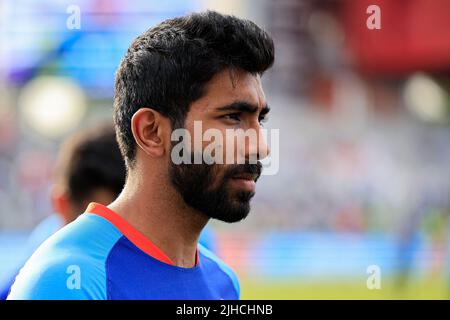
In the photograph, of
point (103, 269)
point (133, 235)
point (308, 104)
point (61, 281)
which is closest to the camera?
point (61, 281)

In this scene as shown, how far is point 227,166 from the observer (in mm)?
2631

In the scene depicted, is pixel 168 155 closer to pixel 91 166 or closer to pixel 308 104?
pixel 91 166

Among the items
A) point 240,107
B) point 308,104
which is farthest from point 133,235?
point 308,104

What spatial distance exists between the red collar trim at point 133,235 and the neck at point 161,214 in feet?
0.05

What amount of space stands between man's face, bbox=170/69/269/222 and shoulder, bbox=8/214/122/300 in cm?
29

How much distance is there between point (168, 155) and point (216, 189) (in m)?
0.19

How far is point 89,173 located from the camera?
4.07 metres

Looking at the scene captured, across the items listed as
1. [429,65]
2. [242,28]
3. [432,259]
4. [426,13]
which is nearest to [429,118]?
[429,65]

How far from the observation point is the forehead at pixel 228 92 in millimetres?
A: 2617

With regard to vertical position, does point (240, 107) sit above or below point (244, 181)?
above

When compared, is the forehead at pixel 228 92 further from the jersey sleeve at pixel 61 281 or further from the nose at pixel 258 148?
the jersey sleeve at pixel 61 281

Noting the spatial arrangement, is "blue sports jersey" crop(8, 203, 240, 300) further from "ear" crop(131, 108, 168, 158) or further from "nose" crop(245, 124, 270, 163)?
"nose" crop(245, 124, 270, 163)

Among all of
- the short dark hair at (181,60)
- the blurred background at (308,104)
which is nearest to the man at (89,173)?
the short dark hair at (181,60)

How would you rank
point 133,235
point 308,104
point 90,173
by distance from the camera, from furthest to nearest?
1. point 308,104
2. point 90,173
3. point 133,235
